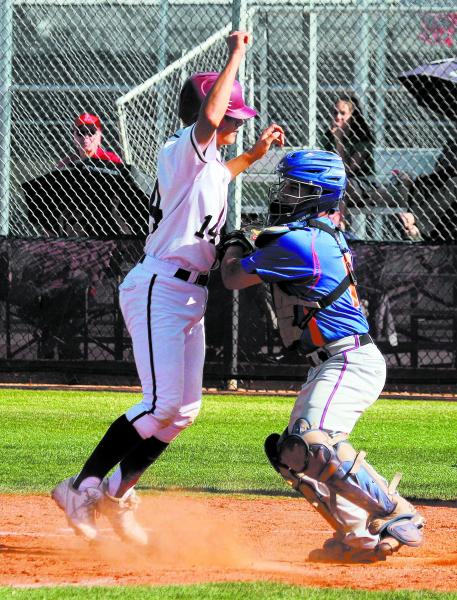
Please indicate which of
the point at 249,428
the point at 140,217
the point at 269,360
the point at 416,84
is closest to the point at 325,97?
the point at 416,84

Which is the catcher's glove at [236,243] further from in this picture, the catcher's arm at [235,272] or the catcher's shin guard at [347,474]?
the catcher's shin guard at [347,474]

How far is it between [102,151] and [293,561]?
6.79 meters

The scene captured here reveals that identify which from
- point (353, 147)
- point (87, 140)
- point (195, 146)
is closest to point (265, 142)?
point (195, 146)

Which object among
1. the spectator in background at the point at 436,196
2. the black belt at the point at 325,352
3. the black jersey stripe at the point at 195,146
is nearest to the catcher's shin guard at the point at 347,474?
the black belt at the point at 325,352

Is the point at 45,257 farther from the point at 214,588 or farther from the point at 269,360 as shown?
the point at 214,588

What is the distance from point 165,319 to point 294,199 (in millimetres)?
685

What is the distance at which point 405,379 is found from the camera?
961 cm

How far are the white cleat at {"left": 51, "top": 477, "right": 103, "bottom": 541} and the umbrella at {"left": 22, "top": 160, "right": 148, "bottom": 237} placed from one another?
19.5 ft

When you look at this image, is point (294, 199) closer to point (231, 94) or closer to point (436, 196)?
point (231, 94)

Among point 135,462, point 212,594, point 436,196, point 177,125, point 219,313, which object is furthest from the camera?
point 177,125

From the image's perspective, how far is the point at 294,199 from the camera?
15.0ft

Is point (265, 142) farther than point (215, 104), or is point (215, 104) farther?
point (265, 142)

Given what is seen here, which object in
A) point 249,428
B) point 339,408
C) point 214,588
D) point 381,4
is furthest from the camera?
point 381,4

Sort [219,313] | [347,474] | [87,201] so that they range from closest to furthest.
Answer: [347,474], [219,313], [87,201]
